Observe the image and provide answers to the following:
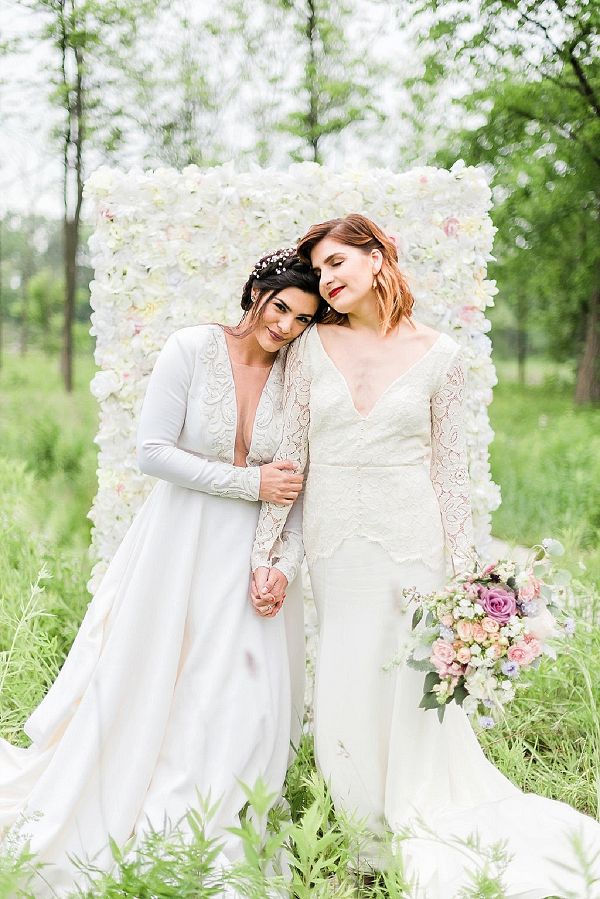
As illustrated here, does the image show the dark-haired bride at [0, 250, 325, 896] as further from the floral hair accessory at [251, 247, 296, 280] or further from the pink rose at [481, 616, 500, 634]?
the pink rose at [481, 616, 500, 634]

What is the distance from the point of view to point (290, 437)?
284 centimetres

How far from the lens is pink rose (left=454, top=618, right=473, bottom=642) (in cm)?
244

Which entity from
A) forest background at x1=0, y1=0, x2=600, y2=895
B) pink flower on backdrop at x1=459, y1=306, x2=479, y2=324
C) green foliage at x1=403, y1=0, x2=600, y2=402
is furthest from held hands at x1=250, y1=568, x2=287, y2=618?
green foliage at x1=403, y1=0, x2=600, y2=402

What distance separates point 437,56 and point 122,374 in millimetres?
8556

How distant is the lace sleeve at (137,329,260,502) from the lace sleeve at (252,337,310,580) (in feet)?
0.36

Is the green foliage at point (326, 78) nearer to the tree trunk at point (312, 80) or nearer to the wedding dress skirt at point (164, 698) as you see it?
the tree trunk at point (312, 80)

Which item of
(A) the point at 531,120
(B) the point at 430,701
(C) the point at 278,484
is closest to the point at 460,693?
(B) the point at 430,701

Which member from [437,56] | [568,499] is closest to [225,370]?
[568,499]

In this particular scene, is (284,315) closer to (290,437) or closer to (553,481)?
(290,437)

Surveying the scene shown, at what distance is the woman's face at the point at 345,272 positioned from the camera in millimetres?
2688

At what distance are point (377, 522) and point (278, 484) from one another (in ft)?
1.18

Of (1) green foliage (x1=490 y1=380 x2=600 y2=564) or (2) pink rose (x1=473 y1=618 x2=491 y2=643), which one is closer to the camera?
(2) pink rose (x1=473 y1=618 x2=491 y2=643)

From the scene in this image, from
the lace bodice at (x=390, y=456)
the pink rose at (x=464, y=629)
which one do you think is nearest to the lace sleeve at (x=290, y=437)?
the lace bodice at (x=390, y=456)

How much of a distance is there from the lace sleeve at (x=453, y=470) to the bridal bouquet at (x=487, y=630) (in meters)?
0.22
